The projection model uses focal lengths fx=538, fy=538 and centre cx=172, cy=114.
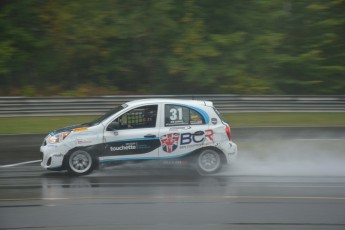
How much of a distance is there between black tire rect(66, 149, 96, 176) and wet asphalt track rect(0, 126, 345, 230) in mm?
214

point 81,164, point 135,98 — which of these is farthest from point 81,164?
point 135,98

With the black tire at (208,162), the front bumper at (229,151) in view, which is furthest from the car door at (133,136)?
the front bumper at (229,151)

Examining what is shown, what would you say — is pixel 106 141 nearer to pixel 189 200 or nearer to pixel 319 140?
pixel 189 200

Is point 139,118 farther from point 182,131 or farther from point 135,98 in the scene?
point 135,98

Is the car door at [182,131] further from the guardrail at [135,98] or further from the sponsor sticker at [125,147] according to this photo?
the guardrail at [135,98]

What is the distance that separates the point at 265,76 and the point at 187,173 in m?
14.7

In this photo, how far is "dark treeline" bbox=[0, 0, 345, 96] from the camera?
25.0 meters

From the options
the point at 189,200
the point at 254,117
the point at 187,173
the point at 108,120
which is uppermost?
the point at 254,117

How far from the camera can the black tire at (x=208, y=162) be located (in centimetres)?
1204

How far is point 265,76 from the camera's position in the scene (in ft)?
85.3

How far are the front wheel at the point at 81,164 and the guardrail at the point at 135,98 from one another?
9.66m

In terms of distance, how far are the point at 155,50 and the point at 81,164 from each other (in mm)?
14380

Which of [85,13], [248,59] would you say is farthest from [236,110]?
[85,13]

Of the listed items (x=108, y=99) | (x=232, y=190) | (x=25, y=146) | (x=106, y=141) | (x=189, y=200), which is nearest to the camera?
(x=189, y=200)
